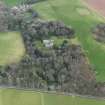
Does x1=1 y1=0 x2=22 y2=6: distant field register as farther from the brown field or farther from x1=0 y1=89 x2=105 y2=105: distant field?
x1=0 y1=89 x2=105 y2=105: distant field

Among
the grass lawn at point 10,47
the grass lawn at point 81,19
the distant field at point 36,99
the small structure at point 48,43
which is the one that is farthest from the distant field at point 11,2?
the distant field at point 36,99

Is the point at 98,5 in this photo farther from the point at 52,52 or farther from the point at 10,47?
the point at 10,47

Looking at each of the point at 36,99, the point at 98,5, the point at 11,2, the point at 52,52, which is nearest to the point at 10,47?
the point at 52,52

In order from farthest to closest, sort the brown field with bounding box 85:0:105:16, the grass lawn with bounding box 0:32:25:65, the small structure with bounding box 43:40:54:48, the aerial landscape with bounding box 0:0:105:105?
the brown field with bounding box 85:0:105:16 < the small structure with bounding box 43:40:54:48 < the grass lawn with bounding box 0:32:25:65 < the aerial landscape with bounding box 0:0:105:105

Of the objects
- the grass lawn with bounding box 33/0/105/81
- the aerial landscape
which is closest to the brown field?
the aerial landscape

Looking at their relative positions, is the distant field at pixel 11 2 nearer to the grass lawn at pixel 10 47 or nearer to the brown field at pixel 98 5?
the grass lawn at pixel 10 47
